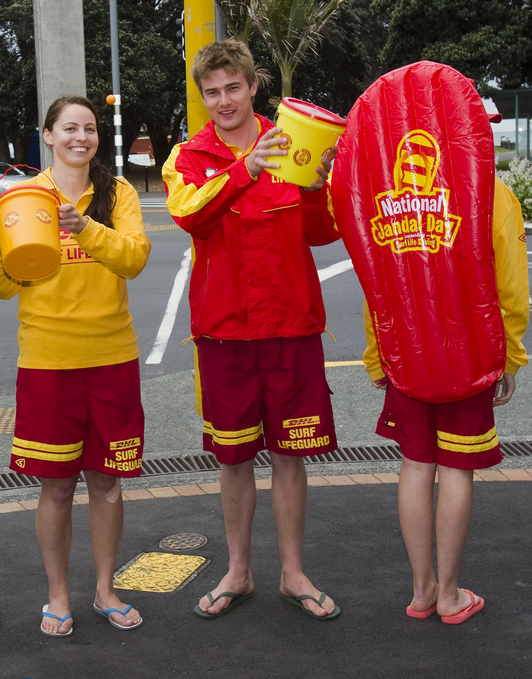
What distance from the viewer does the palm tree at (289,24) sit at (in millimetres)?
21531

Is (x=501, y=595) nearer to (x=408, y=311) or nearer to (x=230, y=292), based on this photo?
(x=408, y=311)

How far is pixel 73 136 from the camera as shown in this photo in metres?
3.03

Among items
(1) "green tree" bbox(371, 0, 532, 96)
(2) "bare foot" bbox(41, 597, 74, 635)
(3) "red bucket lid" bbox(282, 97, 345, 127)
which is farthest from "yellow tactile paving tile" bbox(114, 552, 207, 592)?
(1) "green tree" bbox(371, 0, 532, 96)

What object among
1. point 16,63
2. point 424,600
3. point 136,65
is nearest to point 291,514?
point 424,600

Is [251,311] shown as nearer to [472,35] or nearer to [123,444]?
[123,444]

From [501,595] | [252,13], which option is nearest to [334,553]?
[501,595]

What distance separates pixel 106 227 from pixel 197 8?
270cm

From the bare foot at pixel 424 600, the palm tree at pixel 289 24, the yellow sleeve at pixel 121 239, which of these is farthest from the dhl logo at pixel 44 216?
the palm tree at pixel 289 24

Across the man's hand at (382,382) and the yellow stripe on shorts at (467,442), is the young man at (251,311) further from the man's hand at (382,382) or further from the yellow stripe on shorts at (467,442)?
the yellow stripe on shorts at (467,442)

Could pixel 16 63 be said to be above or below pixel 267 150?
above

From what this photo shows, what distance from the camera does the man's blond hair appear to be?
10.3ft

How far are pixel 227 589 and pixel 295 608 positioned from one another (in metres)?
0.27

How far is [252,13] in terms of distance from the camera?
20125mm

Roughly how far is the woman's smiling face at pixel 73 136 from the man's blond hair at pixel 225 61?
457 millimetres
